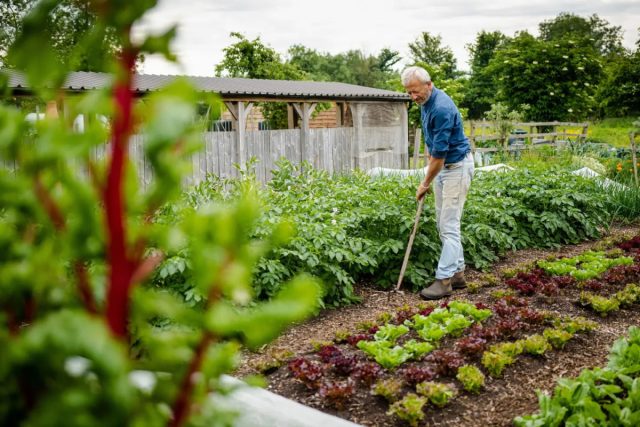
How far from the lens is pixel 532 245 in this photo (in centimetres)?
780

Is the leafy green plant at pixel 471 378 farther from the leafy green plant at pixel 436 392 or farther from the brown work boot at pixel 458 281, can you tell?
the brown work boot at pixel 458 281

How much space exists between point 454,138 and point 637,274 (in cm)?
223

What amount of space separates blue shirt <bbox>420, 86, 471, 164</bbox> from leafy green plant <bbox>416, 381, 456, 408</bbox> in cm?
261

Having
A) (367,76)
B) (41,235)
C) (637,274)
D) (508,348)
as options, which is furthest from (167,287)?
(367,76)

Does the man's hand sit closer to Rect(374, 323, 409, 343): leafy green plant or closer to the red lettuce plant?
Rect(374, 323, 409, 343): leafy green plant

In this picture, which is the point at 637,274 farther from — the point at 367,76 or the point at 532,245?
the point at 367,76

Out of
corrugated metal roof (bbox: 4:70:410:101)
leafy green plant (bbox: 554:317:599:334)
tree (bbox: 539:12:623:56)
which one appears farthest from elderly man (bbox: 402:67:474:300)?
tree (bbox: 539:12:623:56)

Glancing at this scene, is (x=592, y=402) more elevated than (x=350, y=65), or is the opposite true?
(x=350, y=65)

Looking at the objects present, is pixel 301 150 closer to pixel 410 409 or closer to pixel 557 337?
pixel 557 337

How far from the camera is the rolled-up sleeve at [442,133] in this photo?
17.5 ft

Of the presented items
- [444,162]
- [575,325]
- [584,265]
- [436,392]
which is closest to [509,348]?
[575,325]

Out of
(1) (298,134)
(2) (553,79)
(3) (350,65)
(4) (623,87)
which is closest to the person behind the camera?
(1) (298,134)

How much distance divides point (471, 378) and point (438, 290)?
224cm

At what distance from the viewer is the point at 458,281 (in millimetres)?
5922
